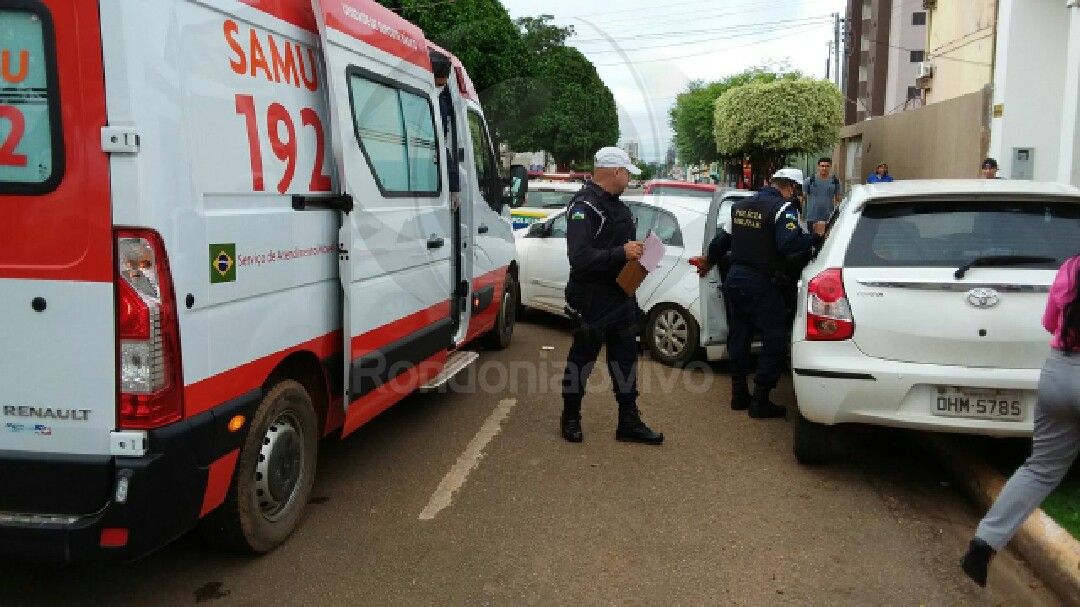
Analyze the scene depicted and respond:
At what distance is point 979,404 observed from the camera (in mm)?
4293

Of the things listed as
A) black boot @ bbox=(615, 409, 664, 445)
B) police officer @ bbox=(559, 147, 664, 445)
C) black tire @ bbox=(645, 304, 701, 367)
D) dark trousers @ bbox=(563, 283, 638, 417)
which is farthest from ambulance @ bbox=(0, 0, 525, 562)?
black tire @ bbox=(645, 304, 701, 367)

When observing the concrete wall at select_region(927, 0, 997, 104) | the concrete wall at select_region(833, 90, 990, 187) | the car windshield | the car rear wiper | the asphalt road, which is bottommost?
the asphalt road

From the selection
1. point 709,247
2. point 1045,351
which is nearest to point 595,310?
point 709,247

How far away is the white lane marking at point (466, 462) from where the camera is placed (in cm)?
452

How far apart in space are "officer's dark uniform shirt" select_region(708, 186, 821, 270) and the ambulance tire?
3334mm

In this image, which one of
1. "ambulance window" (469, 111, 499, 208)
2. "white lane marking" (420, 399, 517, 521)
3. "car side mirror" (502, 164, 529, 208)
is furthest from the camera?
"car side mirror" (502, 164, 529, 208)

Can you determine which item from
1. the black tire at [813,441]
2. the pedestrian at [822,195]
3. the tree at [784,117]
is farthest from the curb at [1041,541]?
the tree at [784,117]

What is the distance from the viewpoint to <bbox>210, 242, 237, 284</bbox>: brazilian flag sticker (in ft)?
10.5

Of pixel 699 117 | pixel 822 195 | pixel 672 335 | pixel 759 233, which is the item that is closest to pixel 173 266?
pixel 759 233

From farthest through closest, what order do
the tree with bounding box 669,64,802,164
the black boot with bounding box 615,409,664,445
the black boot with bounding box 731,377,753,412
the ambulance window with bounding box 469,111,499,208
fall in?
the tree with bounding box 669,64,802,164
the ambulance window with bounding box 469,111,499,208
the black boot with bounding box 731,377,753,412
the black boot with bounding box 615,409,664,445

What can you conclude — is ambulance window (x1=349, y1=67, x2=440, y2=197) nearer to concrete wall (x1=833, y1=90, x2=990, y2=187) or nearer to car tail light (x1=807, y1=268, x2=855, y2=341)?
car tail light (x1=807, y1=268, x2=855, y2=341)

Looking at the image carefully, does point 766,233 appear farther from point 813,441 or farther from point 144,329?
point 144,329

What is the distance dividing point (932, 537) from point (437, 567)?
234 centimetres

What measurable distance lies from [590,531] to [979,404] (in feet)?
6.51
